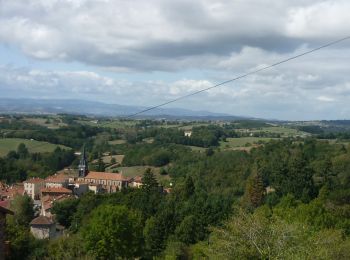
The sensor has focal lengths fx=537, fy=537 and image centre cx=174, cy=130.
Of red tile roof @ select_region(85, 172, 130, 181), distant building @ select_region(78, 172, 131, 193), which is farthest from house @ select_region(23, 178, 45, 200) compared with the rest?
red tile roof @ select_region(85, 172, 130, 181)

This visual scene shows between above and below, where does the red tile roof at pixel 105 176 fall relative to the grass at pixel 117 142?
below

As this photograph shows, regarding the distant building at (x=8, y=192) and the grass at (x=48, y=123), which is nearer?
the distant building at (x=8, y=192)

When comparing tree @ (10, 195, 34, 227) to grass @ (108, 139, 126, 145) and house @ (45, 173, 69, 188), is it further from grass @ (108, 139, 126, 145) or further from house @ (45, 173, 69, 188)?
grass @ (108, 139, 126, 145)

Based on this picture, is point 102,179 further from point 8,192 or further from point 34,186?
point 8,192

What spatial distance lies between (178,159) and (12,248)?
Answer: 6488 centimetres

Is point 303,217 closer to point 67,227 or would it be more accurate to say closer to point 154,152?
point 67,227

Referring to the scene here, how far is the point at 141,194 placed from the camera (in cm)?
5375

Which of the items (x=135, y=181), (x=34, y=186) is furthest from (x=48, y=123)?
(x=34, y=186)

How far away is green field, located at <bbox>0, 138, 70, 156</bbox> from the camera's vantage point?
326 feet

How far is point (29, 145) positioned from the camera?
10306 cm

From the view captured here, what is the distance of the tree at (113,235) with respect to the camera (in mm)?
30750

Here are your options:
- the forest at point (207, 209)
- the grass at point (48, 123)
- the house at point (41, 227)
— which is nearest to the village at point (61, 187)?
the house at point (41, 227)

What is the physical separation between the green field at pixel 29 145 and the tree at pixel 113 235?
2736 inches

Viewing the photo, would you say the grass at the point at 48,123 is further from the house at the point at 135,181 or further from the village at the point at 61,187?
the house at the point at 135,181
